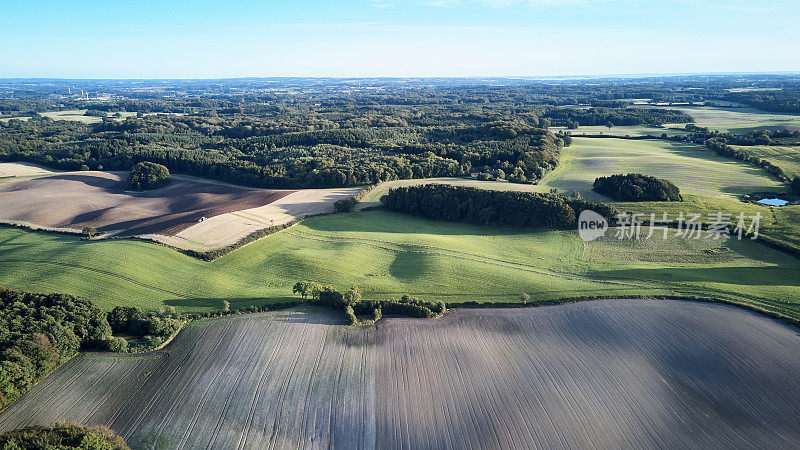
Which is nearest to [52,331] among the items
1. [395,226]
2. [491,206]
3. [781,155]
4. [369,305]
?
[369,305]

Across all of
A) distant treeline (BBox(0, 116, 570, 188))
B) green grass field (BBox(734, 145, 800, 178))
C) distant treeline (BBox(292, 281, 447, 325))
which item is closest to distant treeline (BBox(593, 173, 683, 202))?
distant treeline (BBox(0, 116, 570, 188))

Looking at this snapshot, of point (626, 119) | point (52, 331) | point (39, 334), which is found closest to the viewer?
point (39, 334)

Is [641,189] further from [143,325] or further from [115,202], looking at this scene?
[115,202]

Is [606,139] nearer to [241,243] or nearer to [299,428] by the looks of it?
[241,243]

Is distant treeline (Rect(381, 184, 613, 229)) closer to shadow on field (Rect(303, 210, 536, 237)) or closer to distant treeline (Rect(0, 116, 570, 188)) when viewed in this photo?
shadow on field (Rect(303, 210, 536, 237))

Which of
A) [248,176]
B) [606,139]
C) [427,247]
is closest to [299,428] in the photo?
[427,247]

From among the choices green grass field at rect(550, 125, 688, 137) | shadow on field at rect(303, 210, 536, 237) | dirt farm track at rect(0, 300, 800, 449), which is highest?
green grass field at rect(550, 125, 688, 137)
